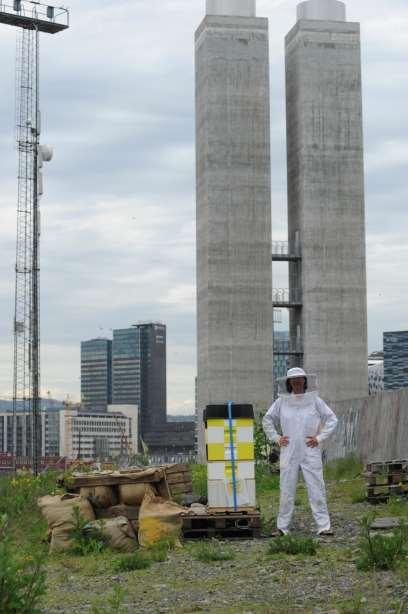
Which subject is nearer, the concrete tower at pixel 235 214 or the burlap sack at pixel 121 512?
the burlap sack at pixel 121 512

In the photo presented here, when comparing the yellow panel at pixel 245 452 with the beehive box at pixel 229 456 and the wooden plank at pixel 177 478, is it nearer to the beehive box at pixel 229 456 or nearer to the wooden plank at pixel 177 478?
the beehive box at pixel 229 456

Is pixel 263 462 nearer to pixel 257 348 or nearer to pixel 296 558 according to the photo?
pixel 296 558

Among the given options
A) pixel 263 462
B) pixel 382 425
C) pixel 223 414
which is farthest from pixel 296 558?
pixel 263 462

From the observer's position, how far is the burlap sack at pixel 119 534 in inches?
496

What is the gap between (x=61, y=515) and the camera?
13.2 meters

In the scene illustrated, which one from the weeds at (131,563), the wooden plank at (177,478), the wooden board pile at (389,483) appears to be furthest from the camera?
the wooden board pile at (389,483)

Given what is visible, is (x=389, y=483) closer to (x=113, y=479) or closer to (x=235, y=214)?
(x=113, y=479)

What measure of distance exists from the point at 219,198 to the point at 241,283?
4685mm

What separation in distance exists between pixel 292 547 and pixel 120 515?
Answer: 2828mm

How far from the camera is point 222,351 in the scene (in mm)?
58656

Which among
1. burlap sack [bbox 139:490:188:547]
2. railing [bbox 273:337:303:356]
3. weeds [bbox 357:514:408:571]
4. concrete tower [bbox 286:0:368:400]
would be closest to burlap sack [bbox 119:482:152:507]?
burlap sack [bbox 139:490:188:547]

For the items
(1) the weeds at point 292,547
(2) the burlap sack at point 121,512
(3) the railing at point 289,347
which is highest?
(3) the railing at point 289,347

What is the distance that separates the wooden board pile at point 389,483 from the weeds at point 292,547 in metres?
4.81

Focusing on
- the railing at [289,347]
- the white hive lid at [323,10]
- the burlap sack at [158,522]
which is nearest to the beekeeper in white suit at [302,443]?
the burlap sack at [158,522]
